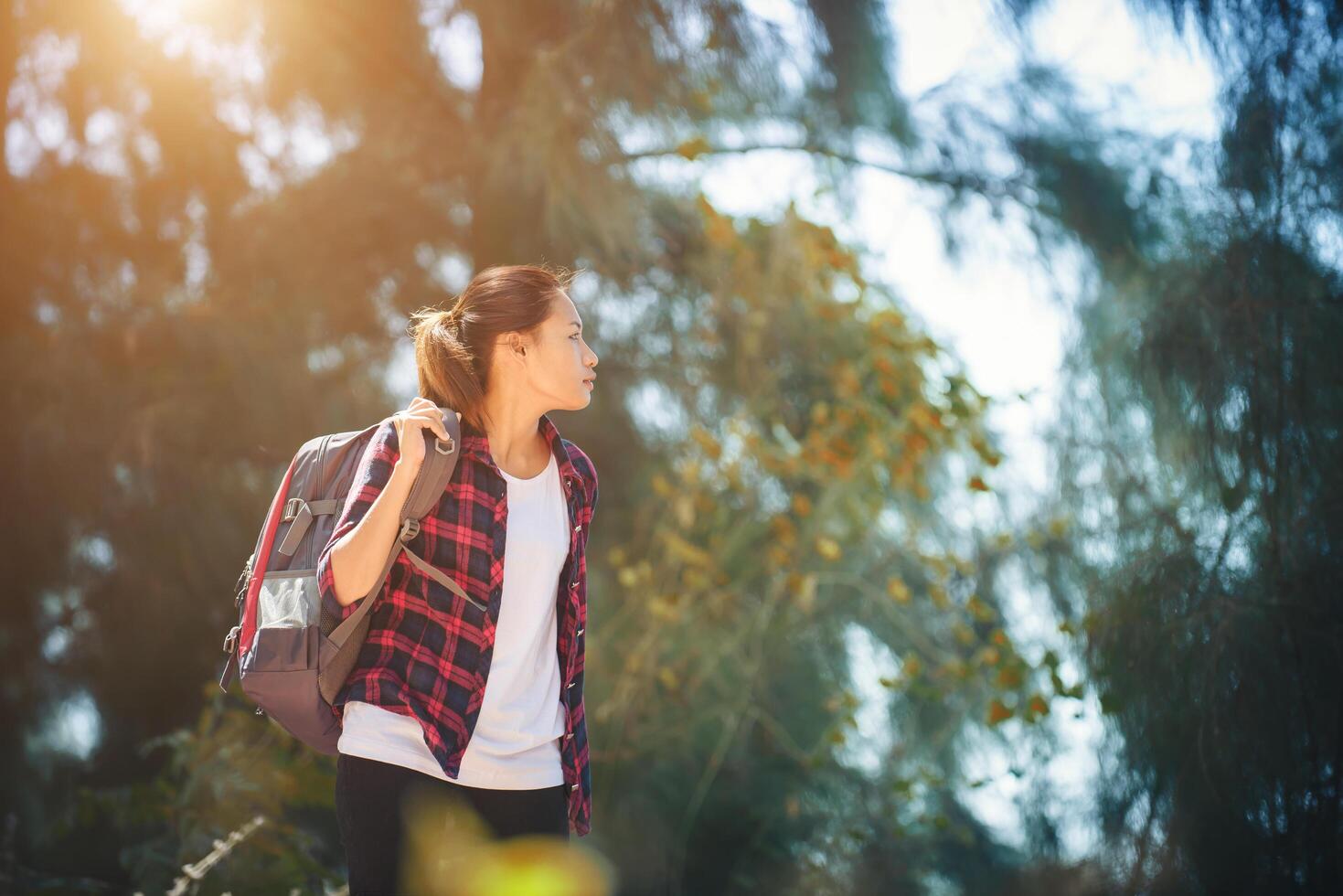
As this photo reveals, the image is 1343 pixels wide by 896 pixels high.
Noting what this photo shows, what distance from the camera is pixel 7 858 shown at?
3.27 meters

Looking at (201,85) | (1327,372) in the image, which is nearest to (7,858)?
(201,85)

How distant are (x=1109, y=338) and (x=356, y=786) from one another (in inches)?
81.3

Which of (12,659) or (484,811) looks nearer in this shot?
(484,811)

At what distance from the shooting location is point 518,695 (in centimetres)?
166

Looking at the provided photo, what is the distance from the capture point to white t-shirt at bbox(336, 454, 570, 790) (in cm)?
154

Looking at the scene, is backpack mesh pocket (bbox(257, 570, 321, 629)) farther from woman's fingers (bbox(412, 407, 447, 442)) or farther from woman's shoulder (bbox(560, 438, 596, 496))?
woman's shoulder (bbox(560, 438, 596, 496))

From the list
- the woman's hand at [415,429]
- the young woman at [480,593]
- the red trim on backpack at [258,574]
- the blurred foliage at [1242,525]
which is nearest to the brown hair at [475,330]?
the young woman at [480,593]

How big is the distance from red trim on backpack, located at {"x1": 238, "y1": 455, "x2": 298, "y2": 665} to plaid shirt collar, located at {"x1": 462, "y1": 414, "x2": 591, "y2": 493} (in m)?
0.24

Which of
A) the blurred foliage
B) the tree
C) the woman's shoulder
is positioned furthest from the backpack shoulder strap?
the tree

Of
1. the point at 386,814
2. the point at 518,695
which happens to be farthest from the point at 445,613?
the point at 386,814

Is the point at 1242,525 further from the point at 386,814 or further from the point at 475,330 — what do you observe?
the point at 386,814

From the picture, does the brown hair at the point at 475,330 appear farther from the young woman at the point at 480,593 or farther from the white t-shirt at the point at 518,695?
the white t-shirt at the point at 518,695

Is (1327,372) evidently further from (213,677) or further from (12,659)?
(12,659)

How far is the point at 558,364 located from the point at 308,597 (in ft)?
1.59
